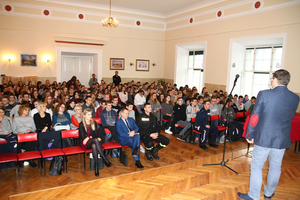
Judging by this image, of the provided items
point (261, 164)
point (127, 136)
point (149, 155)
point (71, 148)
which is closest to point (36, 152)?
point (71, 148)

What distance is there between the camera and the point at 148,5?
1292cm

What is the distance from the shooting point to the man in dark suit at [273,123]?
290 cm

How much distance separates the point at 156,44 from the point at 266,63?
24.6 feet

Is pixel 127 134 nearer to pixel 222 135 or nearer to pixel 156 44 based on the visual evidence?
pixel 222 135

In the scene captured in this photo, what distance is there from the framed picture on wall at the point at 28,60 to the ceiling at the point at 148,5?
10.8ft

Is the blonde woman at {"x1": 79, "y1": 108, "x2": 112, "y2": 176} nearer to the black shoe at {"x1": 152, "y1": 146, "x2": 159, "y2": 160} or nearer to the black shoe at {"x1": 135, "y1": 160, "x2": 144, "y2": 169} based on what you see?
the black shoe at {"x1": 135, "y1": 160, "x2": 144, "y2": 169}

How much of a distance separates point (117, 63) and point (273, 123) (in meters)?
12.3

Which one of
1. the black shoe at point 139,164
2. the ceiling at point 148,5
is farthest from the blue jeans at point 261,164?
the ceiling at point 148,5

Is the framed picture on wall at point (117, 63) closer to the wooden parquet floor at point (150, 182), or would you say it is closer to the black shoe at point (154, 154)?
the wooden parquet floor at point (150, 182)

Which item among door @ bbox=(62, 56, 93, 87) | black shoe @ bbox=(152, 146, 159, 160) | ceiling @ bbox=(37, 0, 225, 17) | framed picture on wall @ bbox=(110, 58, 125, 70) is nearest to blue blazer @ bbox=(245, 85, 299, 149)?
black shoe @ bbox=(152, 146, 159, 160)

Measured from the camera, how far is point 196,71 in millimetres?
14195

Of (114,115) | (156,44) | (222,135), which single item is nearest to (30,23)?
(156,44)

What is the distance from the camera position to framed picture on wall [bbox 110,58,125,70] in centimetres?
1415

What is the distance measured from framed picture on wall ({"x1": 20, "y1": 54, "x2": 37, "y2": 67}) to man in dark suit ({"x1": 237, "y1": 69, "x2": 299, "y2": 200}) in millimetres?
12288
